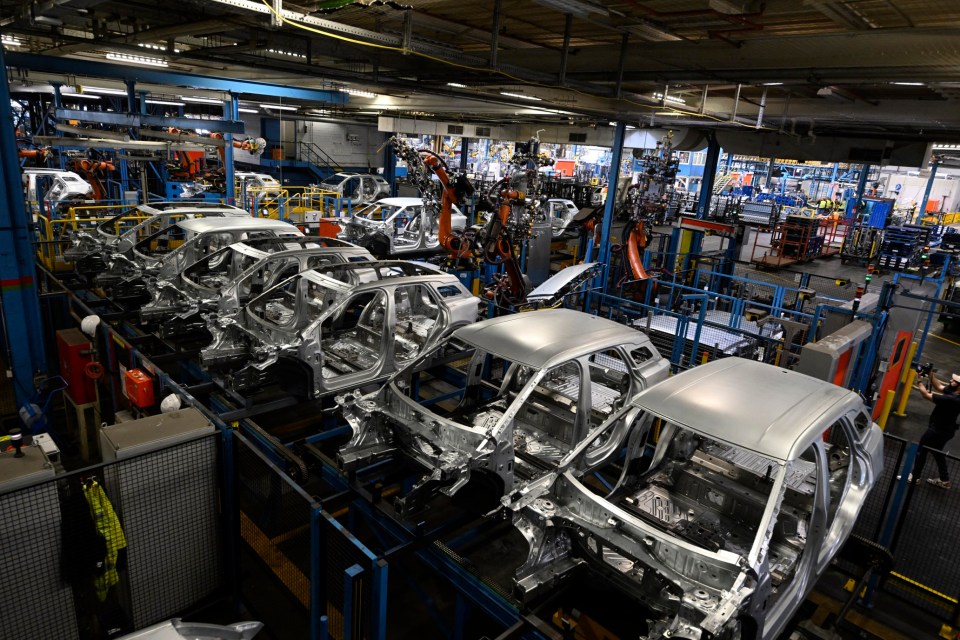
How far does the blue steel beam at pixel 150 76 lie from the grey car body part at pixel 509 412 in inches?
353

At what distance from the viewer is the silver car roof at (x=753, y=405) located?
354cm

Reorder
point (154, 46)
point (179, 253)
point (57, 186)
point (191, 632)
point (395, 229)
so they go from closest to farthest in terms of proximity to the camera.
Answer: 1. point (191, 632)
2. point (179, 253)
3. point (154, 46)
4. point (395, 229)
5. point (57, 186)

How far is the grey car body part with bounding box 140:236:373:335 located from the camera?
297 inches

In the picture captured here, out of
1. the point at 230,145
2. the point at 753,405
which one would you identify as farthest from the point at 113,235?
the point at 753,405

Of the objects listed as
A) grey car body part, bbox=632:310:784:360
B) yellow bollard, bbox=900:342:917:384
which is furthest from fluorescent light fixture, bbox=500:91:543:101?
yellow bollard, bbox=900:342:917:384

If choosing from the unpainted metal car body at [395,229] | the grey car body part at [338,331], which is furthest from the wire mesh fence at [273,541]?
the unpainted metal car body at [395,229]

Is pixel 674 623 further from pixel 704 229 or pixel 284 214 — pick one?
pixel 284 214

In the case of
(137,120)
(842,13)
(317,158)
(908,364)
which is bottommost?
(908,364)

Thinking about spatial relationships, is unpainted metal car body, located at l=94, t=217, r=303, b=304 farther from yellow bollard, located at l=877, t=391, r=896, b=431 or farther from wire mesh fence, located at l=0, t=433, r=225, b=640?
yellow bollard, located at l=877, t=391, r=896, b=431

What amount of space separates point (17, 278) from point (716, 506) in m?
7.78

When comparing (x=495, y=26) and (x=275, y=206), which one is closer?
(x=495, y=26)

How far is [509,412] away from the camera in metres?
4.52

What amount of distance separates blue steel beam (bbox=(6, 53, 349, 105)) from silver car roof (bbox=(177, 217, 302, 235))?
12.4 ft

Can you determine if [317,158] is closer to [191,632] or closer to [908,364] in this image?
[908,364]
